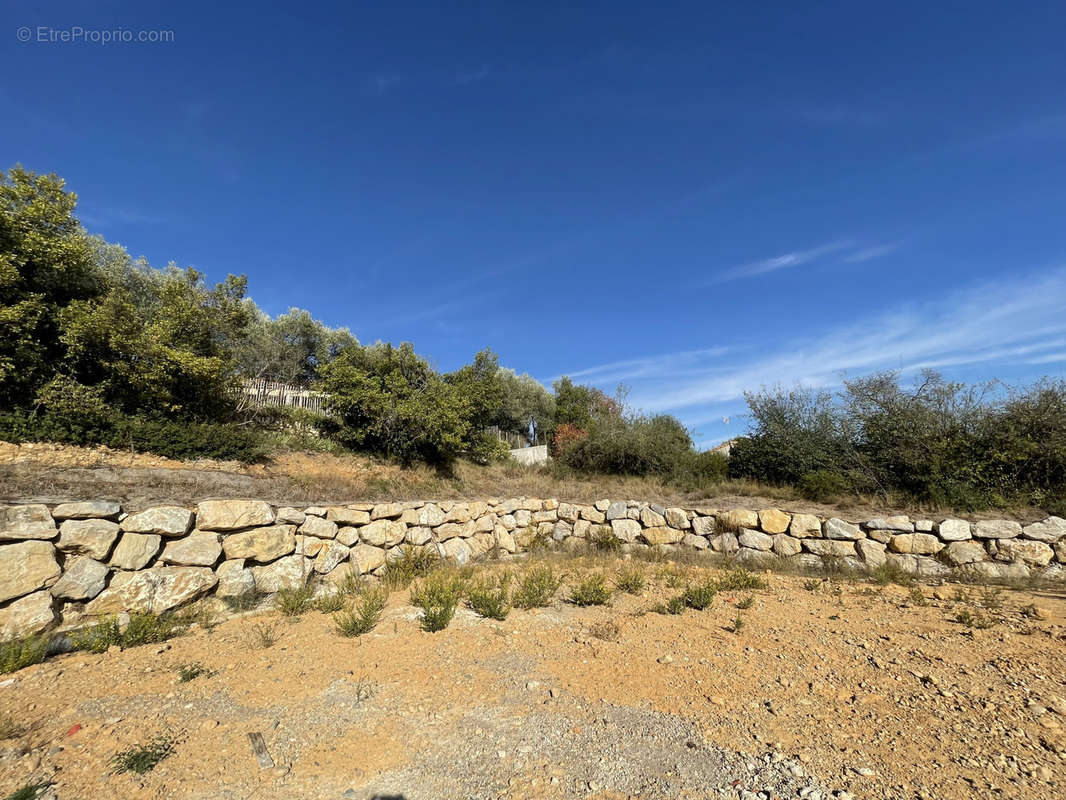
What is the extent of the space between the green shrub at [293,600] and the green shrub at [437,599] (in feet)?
4.65

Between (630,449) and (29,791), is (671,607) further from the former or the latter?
(630,449)

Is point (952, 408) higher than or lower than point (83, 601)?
higher

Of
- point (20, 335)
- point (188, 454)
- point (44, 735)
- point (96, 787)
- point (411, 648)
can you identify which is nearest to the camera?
point (96, 787)

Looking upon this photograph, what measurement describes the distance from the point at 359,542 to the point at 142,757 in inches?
215

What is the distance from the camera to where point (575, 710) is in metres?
3.54

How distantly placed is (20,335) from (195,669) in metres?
7.13

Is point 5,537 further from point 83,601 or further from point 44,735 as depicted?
point 44,735

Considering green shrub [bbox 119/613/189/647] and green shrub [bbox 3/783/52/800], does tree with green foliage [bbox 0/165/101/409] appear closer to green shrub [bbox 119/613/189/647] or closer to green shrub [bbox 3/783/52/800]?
green shrub [bbox 119/613/189/647]

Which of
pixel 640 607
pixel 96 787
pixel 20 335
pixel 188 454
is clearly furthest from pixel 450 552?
pixel 20 335

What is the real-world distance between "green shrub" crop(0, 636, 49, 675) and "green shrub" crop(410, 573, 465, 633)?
369 cm

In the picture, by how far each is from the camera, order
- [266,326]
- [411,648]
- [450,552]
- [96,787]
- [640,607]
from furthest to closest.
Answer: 1. [266,326]
2. [450,552]
3. [640,607]
4. [411,648]
5. [96,787]

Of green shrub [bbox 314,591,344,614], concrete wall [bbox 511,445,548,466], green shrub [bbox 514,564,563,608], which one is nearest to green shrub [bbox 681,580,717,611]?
green shrub [bbox 514,564,563,608]

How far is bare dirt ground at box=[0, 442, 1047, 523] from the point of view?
246 inches

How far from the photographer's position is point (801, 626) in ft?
17.4
